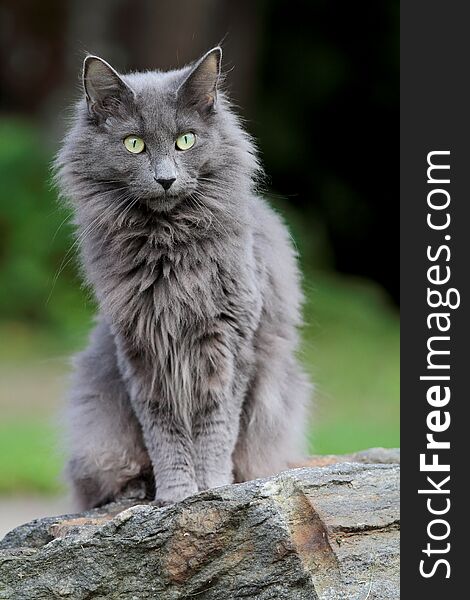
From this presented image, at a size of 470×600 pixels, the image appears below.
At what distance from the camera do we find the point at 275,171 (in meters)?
13.9

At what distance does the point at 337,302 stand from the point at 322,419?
109 inches

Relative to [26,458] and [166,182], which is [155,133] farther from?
[26,458]

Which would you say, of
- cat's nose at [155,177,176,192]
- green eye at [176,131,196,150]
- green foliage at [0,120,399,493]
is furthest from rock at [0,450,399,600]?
green foliage at [0,120,399,493]

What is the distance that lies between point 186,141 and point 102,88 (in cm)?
39

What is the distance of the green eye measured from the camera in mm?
3975

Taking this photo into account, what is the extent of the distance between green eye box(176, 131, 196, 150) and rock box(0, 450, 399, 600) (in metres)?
1.29

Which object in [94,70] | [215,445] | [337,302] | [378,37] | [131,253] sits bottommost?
[215,445]

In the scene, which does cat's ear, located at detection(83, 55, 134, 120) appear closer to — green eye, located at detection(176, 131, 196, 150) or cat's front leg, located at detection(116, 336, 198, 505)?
green eye, located at detection(176, 131, 196, 150)

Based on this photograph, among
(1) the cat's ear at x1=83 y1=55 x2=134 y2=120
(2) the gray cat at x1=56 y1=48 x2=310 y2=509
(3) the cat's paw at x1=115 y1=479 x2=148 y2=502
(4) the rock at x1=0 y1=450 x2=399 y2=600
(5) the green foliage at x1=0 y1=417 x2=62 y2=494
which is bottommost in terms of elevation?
(4) the rock at x1=0 y1=450 x2=399 y2=600

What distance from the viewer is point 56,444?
16.7 feet

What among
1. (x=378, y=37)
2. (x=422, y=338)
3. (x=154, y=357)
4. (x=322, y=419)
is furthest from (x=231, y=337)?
(x=378, y=37)

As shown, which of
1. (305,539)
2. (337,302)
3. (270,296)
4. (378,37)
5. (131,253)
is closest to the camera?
(305,539)

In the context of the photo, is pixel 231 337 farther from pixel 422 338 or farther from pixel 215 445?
pixel 422 338

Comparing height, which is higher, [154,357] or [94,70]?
[94,70]
